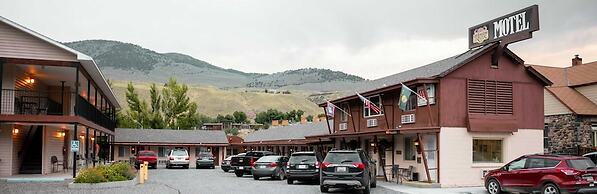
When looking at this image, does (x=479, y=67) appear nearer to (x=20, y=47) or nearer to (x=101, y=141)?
(x=20, y=47)

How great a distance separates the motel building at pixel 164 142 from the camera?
5694cm

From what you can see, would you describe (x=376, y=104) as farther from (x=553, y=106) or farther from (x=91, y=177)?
(x=91, y=177)

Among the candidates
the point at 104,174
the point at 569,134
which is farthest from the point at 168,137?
the point at 569,134

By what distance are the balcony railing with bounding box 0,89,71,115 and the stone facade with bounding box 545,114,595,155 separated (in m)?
27.0

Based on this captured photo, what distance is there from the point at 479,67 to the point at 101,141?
107 ft

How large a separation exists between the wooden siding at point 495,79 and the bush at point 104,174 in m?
12.9

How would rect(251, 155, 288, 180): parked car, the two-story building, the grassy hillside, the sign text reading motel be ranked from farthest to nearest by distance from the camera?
the grassy hillside < rect(251, 155, 288, 180): parked car < the two-story building < the sign text reading motel

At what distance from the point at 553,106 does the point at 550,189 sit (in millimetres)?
17939

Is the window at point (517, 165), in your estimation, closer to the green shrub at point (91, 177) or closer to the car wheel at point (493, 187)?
the car wheel at point (493, 187)

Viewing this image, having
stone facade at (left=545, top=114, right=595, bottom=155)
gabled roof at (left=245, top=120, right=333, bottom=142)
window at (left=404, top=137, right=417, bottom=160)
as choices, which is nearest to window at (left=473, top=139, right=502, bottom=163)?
window at (left=404, top=137, right=417, bottom=160)

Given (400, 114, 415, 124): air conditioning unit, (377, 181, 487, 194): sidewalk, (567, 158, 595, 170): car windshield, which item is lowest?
(377, 181, 487, 194): sidewalk

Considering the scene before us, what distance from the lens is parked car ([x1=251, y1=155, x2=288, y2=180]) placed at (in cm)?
2900

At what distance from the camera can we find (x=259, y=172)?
29.1 metres

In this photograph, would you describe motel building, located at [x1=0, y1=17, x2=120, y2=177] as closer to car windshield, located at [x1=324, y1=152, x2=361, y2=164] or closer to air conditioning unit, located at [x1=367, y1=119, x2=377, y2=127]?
car windshield, located at [x1=324, y1=152, x2=361, y2=164]
